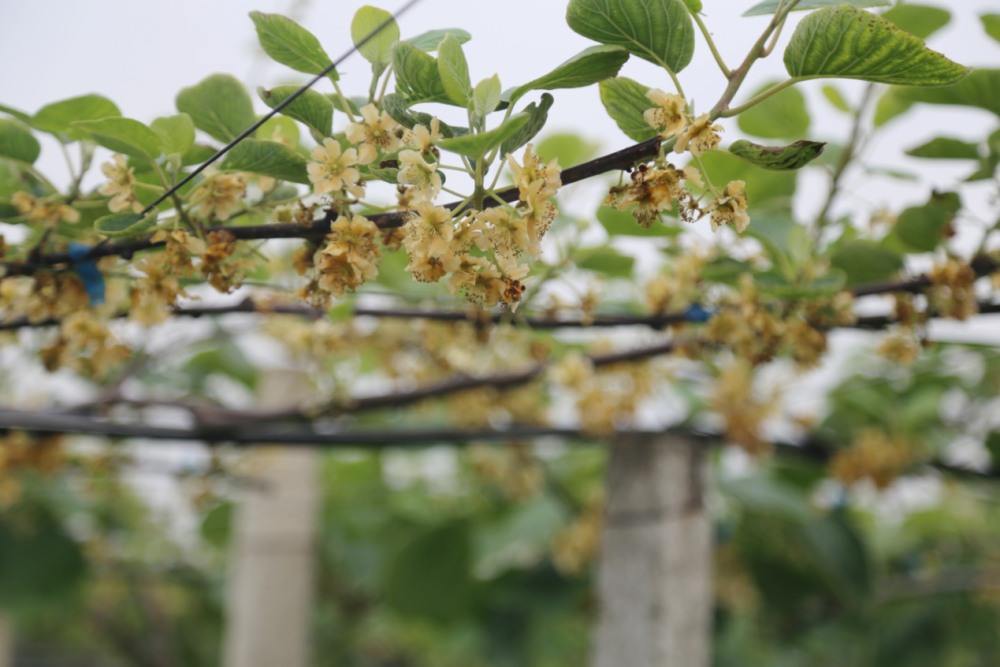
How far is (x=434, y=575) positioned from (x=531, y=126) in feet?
5.54

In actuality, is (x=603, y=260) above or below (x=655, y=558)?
above

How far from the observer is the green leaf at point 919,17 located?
0.82 m

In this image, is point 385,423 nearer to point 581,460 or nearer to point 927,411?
point 581,460

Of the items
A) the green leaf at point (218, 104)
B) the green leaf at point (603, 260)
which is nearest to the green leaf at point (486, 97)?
the green leaf at point (218, 104)

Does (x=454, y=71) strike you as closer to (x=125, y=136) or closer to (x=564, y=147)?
(x=125, y=136)

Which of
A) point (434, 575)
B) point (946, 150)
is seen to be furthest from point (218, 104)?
point (434, 575)

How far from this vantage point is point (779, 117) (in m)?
0.95

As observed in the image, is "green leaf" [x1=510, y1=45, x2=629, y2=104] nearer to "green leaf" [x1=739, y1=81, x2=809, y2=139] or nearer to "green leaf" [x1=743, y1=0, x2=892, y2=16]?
"green leaf" [x1=743, y1=0, x2=892, y2=16]

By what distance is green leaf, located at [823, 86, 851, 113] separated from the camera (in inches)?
40.9

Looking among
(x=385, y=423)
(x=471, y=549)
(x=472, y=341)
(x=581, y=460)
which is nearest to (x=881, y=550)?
(x=581, y=460)

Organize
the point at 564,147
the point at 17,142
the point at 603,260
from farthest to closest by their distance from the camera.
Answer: the point at 564,147 < the point at 603,260 < the point at 17,142

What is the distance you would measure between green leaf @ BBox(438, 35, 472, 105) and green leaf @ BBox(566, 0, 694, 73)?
0.07 m

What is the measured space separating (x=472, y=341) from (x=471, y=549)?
0.92 m

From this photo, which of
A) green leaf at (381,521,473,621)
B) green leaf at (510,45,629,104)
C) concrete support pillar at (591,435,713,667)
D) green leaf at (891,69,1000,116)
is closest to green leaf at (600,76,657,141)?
green leaf at (510,45,629,104)
